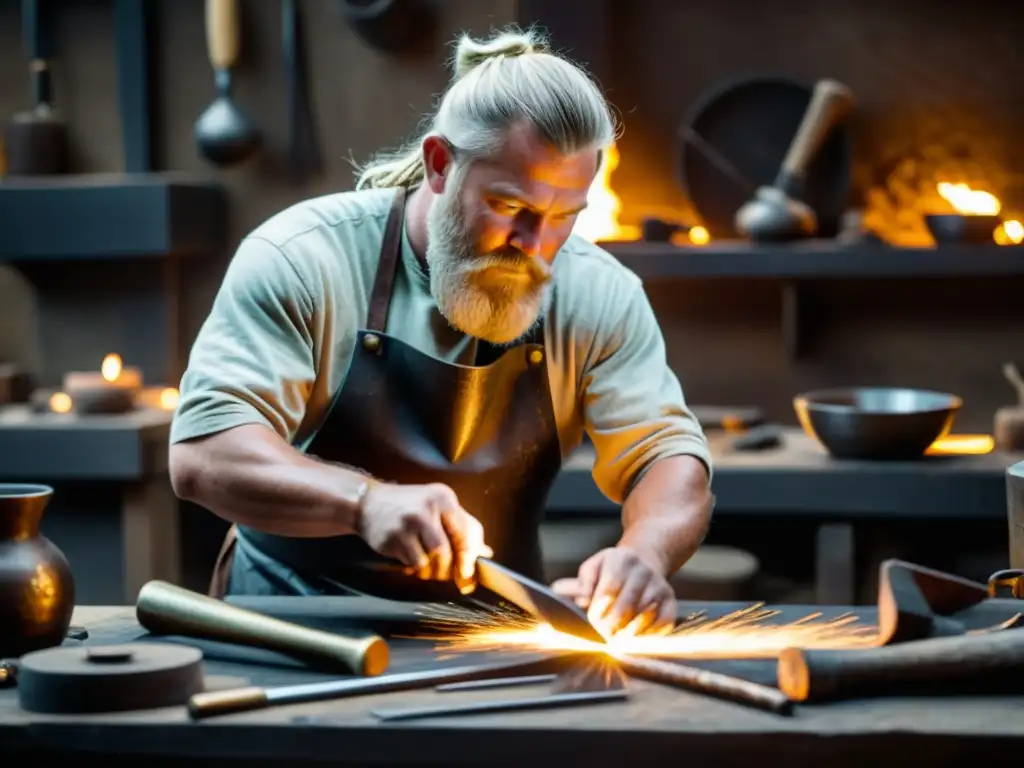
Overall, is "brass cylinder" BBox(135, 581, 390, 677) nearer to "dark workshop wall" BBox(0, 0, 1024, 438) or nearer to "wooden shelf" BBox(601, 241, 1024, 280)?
"wooden shelf" BBox(601, 241, 1024, 280)

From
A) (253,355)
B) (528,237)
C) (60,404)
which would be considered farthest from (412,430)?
(60,404)

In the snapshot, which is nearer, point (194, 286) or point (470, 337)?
point (470, 337)

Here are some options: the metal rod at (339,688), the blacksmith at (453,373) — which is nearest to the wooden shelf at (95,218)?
the blacksmith at (453,373)

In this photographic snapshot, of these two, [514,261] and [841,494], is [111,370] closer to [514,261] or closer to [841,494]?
[841,494]

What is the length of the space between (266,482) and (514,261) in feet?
2.21

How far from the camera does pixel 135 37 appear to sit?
6.16 metres

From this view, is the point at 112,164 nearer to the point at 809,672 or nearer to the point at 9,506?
the point at 9,506

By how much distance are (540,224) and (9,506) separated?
1.15 m

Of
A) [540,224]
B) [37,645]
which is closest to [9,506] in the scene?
[37,645]

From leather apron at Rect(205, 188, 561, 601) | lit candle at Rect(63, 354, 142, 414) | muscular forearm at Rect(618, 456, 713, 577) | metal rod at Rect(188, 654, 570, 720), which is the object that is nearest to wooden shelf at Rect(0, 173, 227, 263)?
lit candle at Rect(63, 354, 142, 414)

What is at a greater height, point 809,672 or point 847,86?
point 847,86

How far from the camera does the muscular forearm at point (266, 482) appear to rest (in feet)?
9.34

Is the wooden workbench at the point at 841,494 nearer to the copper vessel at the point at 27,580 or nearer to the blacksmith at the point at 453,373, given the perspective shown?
the blacksmith at the point at 453,373

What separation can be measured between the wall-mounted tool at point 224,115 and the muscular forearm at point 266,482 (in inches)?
127
